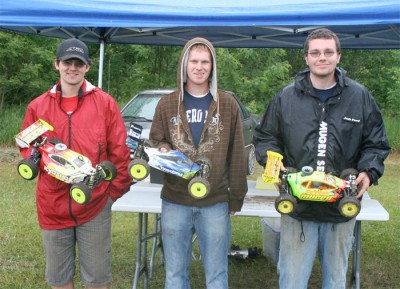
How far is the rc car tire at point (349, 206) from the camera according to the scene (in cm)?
247

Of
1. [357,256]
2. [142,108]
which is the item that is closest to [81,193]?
[357,256]

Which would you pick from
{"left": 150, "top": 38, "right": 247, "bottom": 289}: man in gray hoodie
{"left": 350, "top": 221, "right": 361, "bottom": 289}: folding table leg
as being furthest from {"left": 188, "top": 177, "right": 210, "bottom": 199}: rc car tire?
{"left": 350, "top": 221, "right": 361, "bottom": 289}: folding table leg

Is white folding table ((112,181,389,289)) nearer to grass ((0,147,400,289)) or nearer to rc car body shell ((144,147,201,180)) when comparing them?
rc car body shell ((144,147,201,180))

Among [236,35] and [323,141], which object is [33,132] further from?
[236,35]

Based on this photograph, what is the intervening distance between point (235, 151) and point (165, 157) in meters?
0.36

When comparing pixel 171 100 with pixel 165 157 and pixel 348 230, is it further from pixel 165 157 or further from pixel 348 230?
pixel 348 230

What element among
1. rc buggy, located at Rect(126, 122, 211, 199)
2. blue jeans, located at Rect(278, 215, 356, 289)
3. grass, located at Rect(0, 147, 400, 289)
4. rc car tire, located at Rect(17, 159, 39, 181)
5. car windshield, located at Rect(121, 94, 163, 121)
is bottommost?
grass, located at Rect(0, 147, 400, 289)

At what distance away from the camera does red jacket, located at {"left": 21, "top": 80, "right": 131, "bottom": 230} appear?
2.78 meters

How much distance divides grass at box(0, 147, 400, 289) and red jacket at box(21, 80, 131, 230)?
1.41 meters

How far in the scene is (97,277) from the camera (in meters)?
2.93

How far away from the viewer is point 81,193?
2604 millimetres

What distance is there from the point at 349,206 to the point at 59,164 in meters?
1.36

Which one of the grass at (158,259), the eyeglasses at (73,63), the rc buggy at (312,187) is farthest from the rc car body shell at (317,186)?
Answer: the grass at (158,259)

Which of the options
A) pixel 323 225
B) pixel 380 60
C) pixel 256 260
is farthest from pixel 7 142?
pixel 380 60
